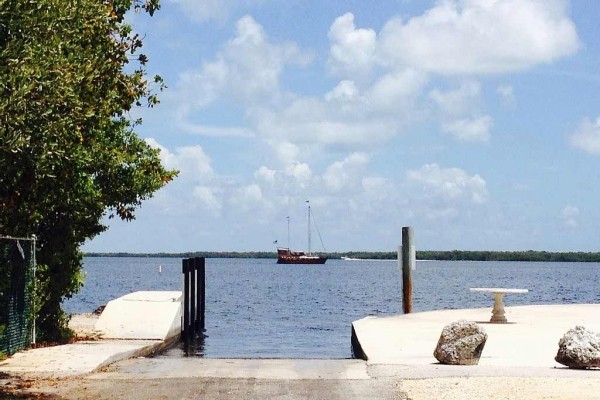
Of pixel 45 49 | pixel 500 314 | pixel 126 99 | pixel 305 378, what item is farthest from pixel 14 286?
pixel 500 314

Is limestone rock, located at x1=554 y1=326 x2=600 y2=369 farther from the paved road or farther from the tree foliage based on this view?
the tree foliage

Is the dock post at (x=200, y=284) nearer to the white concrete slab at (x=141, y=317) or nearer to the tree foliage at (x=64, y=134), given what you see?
A: the white concrete slab at (x=141, y=317)

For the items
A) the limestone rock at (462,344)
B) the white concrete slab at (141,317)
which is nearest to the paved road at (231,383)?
the limestone rock at (462,344)

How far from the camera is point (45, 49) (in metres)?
12.5

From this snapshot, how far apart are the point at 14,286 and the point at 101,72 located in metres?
6.81

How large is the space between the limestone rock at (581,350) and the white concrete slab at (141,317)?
12.3 metres

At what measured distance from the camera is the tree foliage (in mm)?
12156

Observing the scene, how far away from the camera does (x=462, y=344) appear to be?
56.6ft

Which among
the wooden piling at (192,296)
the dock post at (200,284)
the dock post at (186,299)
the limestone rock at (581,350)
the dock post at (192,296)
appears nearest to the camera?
the limestone rock at (581,350)

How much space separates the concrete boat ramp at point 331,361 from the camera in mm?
16562

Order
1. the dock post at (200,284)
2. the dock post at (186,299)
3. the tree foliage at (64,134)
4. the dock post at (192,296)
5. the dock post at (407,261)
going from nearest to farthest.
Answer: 1. the tree foliage at (64,134)
2. the dock post at (407,261)
3. the dock post at (186,299)
4. the dock post at (192,296)
5. the dock post at (200,284)

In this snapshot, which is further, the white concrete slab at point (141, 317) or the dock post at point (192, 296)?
the dock post at point (192, 296)

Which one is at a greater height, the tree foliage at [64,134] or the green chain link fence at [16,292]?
the tree foliage at [64,134]

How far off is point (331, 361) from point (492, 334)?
616 centimetres
